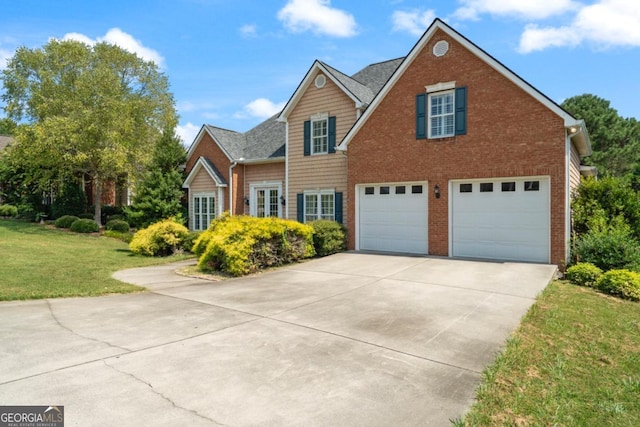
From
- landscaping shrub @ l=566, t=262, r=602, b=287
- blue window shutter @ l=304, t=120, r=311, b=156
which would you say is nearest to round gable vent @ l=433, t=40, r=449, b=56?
blue window shutter @ l=304, t=120, r=311, b=156

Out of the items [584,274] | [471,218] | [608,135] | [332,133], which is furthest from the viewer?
[608,135]

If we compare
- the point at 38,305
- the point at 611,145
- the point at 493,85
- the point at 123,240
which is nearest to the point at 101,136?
the point at 123,240

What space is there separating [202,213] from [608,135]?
3416cm

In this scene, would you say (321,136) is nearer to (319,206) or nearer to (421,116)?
(319,206)

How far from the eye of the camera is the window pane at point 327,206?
16.1m

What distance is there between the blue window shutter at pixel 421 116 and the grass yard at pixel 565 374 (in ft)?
24.3

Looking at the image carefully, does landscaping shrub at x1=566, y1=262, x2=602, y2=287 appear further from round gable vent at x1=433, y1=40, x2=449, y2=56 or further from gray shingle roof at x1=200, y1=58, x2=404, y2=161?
gray shingle roof at x1=200, y1=58, x2=404, y2=161

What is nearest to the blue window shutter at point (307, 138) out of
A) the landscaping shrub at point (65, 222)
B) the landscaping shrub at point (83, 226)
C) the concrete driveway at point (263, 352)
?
the concrete driveway at point (263, 352)

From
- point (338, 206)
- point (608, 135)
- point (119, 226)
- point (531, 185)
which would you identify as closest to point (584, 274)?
point (531, 185)

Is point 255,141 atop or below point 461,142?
atop

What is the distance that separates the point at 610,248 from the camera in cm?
998

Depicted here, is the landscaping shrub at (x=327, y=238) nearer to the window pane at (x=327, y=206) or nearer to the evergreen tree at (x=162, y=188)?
the window pane at (x=327, y=206)

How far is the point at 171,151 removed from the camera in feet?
71.0

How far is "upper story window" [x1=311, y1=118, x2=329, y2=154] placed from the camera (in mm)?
16438
